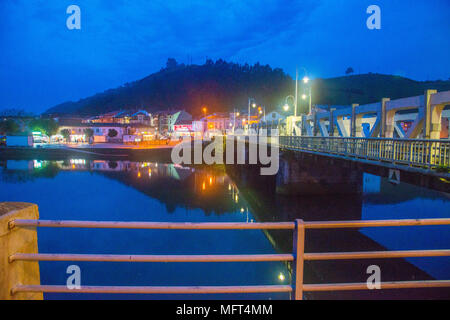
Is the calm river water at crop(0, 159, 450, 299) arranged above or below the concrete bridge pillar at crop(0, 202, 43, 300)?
below

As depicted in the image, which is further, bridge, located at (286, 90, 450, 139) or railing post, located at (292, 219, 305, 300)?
bridge, located at (286, 90, 450, 139)

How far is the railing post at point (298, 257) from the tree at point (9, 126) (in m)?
113

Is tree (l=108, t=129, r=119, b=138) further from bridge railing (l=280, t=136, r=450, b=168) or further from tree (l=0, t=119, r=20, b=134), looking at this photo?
bridge railing (l=280, t=136, r=450, b=168)

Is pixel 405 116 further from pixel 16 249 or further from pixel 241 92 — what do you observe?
pixel 241 92

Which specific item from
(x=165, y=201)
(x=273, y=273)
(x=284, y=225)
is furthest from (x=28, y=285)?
(x=165, y=201)

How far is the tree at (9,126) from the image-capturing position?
304ft

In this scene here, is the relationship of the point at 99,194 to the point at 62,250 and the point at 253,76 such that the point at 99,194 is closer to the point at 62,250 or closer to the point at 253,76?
the point at 62,250

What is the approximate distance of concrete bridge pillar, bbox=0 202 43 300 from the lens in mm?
2996

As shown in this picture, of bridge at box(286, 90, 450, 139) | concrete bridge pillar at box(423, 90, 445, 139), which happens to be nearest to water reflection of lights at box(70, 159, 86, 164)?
bridge at box(286, 90, 450, 139)

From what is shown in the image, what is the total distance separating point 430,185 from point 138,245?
60.5ft

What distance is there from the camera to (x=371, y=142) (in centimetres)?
1405

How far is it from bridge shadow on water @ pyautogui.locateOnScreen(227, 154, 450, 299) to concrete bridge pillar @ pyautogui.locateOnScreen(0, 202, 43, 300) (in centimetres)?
1087

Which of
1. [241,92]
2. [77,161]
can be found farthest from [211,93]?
[77,161]

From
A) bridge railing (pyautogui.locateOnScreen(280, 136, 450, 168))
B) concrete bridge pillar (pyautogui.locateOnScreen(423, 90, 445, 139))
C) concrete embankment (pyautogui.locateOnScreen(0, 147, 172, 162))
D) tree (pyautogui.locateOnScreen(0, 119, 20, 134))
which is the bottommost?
concrete embankment (pyautogui.locateOnScreen(0, 147, 172, 162))
